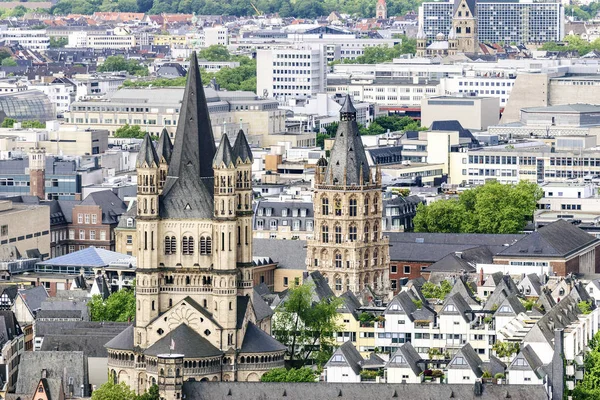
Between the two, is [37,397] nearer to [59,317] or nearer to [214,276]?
[214,276]

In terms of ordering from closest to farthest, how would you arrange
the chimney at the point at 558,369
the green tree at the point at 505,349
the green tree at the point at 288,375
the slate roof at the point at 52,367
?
the chimney at the point at 558,369 → the green tree at the point at 288,375 → the slate roof at the point at 52,367 → the green tree at the point at 505,349

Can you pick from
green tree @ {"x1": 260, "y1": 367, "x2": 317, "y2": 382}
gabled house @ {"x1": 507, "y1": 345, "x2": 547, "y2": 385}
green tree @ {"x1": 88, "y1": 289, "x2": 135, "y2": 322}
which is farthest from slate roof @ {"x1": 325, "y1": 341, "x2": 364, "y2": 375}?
green tree @ {"x1": 88, "y1": 289, "x2": 135, "y2": 322}

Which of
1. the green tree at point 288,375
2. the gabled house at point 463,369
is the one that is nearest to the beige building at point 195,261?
the green tree at point 288,375

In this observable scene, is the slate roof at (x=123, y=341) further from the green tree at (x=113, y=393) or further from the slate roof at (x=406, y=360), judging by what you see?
the slate roof at (x=406, y=360)

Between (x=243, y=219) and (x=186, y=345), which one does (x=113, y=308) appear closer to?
(x=243, y=219)

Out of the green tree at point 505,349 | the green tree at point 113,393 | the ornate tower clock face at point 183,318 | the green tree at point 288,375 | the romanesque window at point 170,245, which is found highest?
the romanesque window at point 170,245

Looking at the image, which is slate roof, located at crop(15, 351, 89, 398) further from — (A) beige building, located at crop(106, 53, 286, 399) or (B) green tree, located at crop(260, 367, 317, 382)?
(B) green tree, located at crop(260, 367, 317, 382)
